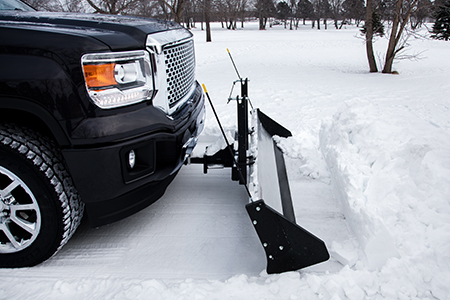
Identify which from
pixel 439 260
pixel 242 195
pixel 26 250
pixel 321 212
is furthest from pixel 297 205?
pixel 26 250

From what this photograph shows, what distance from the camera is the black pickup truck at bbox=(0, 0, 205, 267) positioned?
186 centimetres

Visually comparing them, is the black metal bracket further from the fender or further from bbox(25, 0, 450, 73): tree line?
bbox(25, 0, 450, 73): tree line

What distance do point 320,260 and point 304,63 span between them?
1230cm

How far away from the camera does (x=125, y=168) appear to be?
6.67 feet

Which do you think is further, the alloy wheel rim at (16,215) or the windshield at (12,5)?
the windshield at (12,5)

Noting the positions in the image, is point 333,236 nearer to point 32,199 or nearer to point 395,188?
point 395,188

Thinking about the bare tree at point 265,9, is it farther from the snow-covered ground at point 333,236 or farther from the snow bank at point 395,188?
the snow-covered ground at point 333,236

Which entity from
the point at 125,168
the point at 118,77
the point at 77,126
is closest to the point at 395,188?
the point at 125,168

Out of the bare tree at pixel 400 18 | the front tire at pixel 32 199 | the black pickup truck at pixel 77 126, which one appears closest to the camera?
the black pickup truck at pixel 77 126

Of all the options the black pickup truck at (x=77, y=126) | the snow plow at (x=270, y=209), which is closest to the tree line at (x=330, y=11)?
the black pickup truck at (x=77, y=126)

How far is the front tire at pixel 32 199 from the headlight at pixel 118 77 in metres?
0.52

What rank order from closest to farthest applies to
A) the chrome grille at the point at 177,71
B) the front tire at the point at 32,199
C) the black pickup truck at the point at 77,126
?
the black pickup truck at the point at 77,126, the front tire at the point at 32,199, the chrome grille at the point at 177,71

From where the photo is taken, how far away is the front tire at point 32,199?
6.55 feet

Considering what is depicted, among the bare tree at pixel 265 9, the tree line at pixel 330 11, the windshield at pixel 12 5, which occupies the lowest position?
the windshield at pixel 12 5
